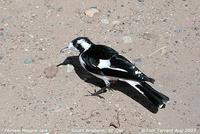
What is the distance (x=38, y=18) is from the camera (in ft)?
23.2

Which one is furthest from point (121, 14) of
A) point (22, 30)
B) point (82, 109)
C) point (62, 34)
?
point (82, 109)

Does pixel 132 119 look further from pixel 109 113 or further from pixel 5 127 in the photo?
pixel 5 127

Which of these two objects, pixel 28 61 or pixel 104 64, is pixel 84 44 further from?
pixel 28 61

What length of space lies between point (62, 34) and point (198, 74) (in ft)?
5.80

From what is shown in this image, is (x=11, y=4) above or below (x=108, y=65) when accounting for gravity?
below

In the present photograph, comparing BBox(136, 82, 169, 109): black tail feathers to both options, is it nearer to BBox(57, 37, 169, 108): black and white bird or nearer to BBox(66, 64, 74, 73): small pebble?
BBox(57, 37, 169, 108): black and white bird

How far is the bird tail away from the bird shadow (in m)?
0.20

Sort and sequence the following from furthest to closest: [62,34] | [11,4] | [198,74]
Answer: [11,4]
[62,34]
[198,74]

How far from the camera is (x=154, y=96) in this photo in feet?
18.2

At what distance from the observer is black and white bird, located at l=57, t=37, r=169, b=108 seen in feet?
18.2

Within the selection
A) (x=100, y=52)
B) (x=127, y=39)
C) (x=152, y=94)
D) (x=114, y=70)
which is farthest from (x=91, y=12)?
(x=152, y=94)

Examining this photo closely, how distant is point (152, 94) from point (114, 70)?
1.52 feet

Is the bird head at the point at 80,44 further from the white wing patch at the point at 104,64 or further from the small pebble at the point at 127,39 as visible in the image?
the small pebble at the point at 127,39

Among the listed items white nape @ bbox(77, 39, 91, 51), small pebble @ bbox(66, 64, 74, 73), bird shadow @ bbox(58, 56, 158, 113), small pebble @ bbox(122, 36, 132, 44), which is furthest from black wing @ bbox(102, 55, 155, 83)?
small pebble @ bbox(122, 36, 132, 44)
